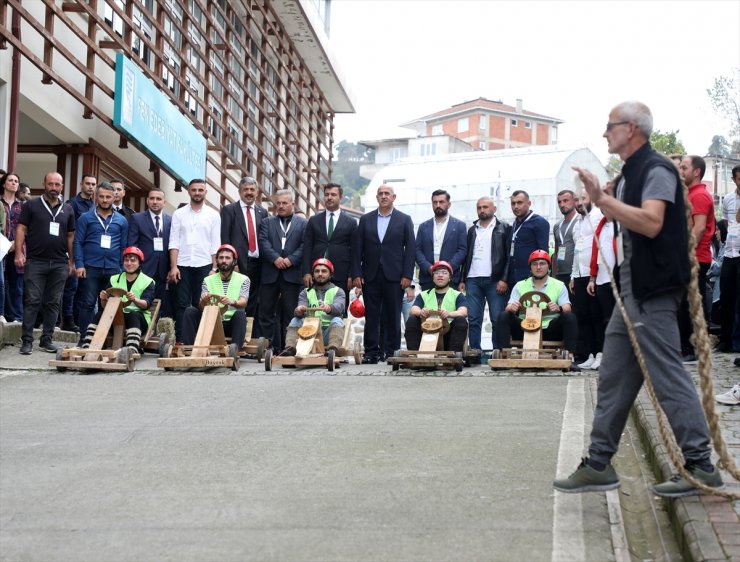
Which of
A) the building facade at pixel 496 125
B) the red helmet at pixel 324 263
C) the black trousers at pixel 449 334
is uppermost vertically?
the building facade at pixel 496 125

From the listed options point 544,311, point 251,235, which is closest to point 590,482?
point 544,311

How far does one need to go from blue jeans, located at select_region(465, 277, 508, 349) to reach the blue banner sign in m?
6.65

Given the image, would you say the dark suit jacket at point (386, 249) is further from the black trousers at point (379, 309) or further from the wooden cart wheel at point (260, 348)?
the wooden cart wheel at point (260, 348)

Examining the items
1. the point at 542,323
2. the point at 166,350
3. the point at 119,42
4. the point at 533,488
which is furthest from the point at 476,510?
the point at 119,42

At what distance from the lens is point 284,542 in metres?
5.02

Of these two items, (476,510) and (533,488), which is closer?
(476,510)

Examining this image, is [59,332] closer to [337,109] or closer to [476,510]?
[476,510]

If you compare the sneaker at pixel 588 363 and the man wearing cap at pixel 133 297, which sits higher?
the man wearing cap at pixel 133 297

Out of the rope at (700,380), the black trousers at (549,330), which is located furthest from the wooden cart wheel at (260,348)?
the rope at (700,380)

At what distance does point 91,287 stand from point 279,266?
234 centimetres

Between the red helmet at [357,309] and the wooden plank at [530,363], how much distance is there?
2464mm

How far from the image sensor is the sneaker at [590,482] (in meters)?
5.54

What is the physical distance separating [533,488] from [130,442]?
288 centimetres

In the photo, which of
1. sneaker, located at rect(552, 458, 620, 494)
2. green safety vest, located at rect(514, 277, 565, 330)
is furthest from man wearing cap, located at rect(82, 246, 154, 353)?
sneaker, located at rect(552, 458, 620, 494)
